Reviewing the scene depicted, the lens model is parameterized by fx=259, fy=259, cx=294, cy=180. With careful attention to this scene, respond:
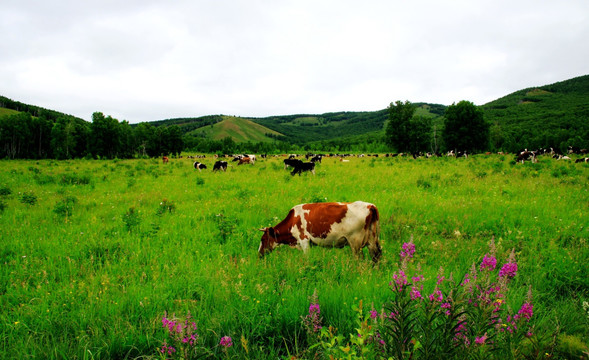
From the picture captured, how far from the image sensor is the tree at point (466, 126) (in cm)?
4625

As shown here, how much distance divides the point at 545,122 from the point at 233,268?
141 metres

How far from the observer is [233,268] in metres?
4.82

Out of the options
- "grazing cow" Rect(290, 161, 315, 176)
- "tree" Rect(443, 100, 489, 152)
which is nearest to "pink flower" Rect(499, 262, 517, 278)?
"grazing cow" Rect(290, 161, 315, 176)

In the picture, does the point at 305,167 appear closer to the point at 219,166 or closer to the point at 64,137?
the point at 219,166

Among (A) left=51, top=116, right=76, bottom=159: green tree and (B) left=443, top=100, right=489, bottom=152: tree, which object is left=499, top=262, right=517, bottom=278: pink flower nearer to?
(B) left=443, top=100, right=489, bottom=152: tree

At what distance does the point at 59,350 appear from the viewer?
2.68 metres

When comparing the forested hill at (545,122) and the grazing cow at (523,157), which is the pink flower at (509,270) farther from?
the forested hill at (545,122)

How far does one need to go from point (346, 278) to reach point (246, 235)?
3.35 metres

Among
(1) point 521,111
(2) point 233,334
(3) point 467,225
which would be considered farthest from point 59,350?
(1) point 521,111

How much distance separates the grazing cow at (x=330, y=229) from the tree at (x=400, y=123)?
51.2 metres

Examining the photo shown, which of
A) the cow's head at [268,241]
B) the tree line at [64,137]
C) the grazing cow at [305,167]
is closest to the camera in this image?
the cow's head at [268,241]

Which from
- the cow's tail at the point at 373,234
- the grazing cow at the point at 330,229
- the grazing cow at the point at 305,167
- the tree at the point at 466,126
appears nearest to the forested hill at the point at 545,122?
the tree at the point at 466,126

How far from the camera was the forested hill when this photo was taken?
8169 cm

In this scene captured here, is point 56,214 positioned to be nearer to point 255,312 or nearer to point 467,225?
point 255,312
